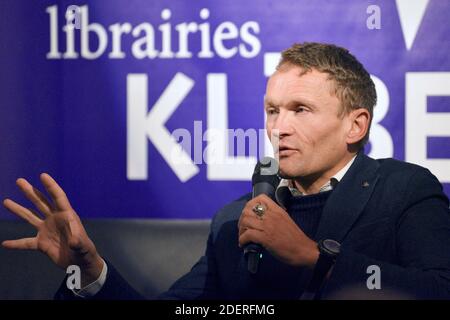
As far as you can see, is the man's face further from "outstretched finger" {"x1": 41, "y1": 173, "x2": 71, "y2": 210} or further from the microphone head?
"outstretched finger" {"x1": 41, "y1": 173, "x2": 71, "y2": 210}

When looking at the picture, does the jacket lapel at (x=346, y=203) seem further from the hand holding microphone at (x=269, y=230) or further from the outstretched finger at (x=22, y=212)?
the outstretched finger at (x=22, y=212)

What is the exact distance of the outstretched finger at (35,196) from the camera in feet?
7.34

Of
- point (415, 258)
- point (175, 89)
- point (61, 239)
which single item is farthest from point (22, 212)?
point (415, 258)

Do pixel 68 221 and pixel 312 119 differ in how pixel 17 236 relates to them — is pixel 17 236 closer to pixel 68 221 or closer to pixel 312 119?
pixel 68 221

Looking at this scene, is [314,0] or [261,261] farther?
[314,0]

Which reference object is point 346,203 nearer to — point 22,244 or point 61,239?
point 61,239

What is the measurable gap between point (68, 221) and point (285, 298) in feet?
2.08

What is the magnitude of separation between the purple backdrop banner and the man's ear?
5.8 inches

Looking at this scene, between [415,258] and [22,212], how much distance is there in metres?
1.11

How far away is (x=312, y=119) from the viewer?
212 centimetres

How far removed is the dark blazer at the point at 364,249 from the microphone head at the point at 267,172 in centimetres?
19

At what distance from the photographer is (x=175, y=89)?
237cm
